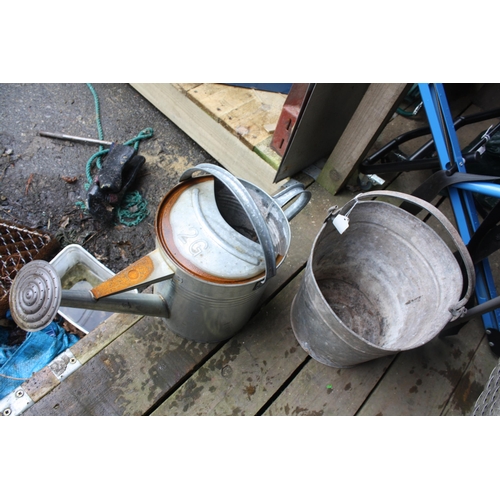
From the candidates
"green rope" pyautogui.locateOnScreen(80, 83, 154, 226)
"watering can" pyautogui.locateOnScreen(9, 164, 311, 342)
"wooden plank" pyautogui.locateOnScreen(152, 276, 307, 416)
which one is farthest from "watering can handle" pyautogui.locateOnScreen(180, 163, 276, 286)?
"green rope" pyautogui.locateOnScreen(80, 83, 154, 226)

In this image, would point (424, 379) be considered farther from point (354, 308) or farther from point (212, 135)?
point (212, 135)

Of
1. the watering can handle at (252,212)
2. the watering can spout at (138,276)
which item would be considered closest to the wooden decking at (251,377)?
the watering can spout at (138,276)

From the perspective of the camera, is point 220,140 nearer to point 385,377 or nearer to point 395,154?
point 395,154

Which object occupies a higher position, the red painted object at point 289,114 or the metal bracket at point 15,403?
the red painted object at point 289,114

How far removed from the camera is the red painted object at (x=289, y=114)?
4.38 feet

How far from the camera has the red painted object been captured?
4.38ft

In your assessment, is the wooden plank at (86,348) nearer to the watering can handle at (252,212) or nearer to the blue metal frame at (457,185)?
the watering can handle at (252,212)

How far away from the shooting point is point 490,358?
4.15ft

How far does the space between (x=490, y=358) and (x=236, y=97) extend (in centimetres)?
157

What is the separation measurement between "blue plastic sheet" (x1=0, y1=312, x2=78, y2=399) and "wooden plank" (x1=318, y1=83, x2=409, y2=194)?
1.27 meters

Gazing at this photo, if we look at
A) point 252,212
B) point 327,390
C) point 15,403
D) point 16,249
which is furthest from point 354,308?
point 16,249

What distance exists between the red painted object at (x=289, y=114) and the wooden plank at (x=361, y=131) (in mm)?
199

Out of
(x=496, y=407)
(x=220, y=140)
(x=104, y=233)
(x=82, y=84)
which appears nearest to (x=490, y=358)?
(x=496, y=407)

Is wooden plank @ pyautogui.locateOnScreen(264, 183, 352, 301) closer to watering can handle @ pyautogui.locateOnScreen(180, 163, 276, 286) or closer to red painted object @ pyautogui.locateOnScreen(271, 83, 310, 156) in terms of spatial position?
red painted object @ pyautogui.locateOnScreen(271, 83, 310, 156)
